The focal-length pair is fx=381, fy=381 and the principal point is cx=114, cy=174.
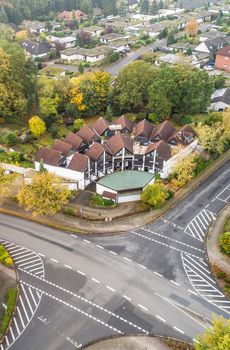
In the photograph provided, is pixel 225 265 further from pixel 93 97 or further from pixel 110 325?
pixel 93 97

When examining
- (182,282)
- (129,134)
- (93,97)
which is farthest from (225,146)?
(182,282)

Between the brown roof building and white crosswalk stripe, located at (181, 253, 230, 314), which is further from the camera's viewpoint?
the brown roof building

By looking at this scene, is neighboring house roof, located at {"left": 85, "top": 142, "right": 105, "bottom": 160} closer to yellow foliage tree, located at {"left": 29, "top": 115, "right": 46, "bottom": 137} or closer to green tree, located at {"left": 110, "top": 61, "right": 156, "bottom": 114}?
yellow foliage tree, located at {"left": 29, "top": 115, "right": 46, "bottom": 137}

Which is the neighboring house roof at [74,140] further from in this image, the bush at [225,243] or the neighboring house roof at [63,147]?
the bush at [225,243]

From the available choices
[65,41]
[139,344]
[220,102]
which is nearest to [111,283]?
[139,344]

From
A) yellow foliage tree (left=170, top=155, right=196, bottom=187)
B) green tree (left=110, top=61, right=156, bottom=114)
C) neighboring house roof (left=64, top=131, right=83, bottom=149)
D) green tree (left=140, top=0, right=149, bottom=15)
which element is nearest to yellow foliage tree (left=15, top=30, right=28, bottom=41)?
green tree (left=110, top=61, right=156, bottom=114)

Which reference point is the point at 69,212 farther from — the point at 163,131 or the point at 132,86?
the point at 132,86

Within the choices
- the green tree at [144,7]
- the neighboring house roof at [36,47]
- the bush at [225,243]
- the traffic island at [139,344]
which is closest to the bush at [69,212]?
the traffic island at [139,344]
